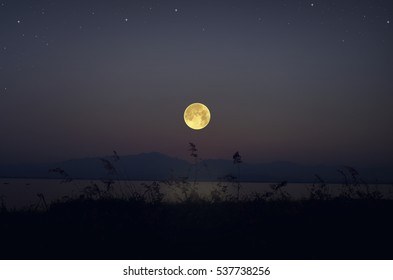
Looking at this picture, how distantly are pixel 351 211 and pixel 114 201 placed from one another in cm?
544

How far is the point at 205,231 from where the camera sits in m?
8.79

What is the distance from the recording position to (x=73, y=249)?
7.86 m

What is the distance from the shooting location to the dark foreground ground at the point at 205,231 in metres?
7.79

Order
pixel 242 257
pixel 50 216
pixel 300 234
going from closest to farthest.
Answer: pixel 242 257, pixel 300 234, pixel 50 216

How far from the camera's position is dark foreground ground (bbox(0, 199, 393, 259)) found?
7.79 meters
